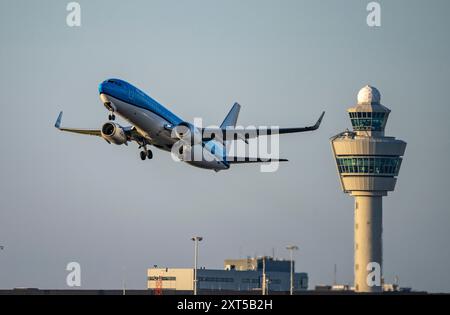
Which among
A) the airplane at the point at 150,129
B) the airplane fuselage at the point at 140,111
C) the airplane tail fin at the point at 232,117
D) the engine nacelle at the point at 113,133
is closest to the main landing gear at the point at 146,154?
the airplane at the point at 150,129

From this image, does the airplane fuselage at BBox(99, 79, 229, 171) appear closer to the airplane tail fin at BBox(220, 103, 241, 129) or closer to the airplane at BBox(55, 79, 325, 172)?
the airplane at BBox(55, 79, 325, 172)

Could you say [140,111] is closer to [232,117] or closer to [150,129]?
[150,129]

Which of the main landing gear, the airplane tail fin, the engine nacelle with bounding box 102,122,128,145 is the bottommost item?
the main landing gear

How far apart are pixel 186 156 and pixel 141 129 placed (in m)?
9.90

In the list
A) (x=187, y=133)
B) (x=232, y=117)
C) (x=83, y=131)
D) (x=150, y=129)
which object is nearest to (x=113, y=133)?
(x=150, y=129)

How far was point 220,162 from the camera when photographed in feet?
438

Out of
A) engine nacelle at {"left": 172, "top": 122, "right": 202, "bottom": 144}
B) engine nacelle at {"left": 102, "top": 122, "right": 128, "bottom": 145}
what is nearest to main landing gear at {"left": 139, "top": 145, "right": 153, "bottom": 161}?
engine nacelle at {"left": 102, "top": 122, "right": 128, "bottom": 145}

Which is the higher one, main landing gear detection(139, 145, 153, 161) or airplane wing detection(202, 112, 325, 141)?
airplane wing detection(202, 112, 325, 141)

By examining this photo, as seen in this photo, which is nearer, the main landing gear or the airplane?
the airplane

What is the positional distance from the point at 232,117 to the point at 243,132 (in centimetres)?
3689

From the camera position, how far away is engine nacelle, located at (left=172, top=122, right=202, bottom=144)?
118 meters

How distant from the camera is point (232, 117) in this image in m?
164
